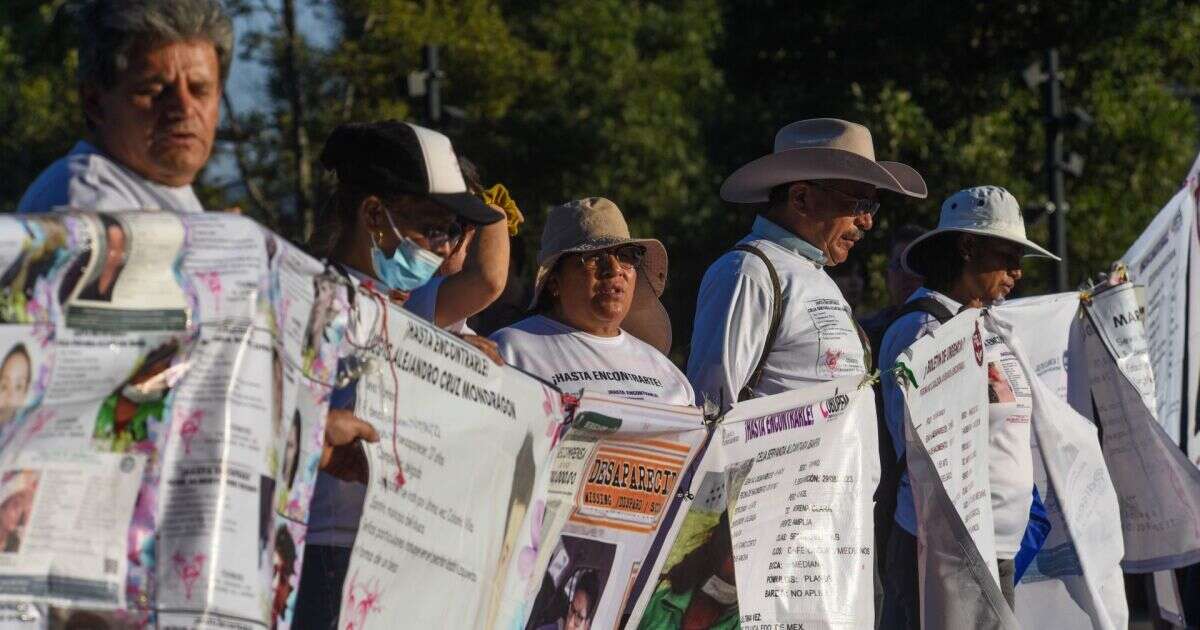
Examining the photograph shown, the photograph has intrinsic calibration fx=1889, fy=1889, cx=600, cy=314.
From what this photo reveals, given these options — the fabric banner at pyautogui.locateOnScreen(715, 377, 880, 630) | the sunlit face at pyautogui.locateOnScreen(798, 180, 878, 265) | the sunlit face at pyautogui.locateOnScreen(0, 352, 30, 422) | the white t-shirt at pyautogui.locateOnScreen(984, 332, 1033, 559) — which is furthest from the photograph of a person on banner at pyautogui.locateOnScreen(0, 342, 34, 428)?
the white t-shirt at pyautogui.locateOnScreen(984, 332, 1033, 559)

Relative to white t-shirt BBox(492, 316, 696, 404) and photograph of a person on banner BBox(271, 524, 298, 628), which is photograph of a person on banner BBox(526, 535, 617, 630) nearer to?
white t-shirt BBox(492, 316, 696, 404)

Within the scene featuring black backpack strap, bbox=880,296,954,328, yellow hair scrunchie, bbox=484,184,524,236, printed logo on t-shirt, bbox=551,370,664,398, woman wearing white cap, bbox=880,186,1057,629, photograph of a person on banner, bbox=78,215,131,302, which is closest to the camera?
photograph of a person on banner, bbox=78,215,131,302

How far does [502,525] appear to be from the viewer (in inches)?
153

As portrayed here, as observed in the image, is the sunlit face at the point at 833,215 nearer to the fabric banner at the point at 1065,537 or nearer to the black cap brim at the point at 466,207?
the fabric banner at the point at 1065,537

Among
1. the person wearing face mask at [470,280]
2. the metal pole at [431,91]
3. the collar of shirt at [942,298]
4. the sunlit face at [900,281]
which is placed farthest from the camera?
the metal pole at [431,91]

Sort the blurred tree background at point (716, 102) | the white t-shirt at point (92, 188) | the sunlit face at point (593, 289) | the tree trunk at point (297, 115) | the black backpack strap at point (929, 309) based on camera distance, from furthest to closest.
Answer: the tree trunk at point (297, 115)
the blurred tree background at point (716, 102)
the black backpack strap at point (929, 309)
the sunlit face at point (593, 289)
the white t-shirt at point (92, 188)

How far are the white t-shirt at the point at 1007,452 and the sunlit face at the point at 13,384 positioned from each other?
3.70 meters

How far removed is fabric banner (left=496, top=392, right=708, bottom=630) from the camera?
Result: 4102 mm

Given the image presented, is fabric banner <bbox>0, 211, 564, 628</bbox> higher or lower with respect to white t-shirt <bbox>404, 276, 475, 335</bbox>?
lower

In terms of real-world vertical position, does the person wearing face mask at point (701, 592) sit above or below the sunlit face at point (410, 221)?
below

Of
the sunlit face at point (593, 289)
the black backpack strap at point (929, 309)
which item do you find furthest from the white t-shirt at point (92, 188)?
the black backpack strap at point (929, 309)

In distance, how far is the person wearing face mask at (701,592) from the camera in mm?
4500

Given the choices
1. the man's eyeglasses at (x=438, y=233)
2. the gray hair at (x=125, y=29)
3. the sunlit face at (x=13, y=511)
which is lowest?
the sunlit face at (x=13, y=511)

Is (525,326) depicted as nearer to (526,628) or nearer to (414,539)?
(526,628)
